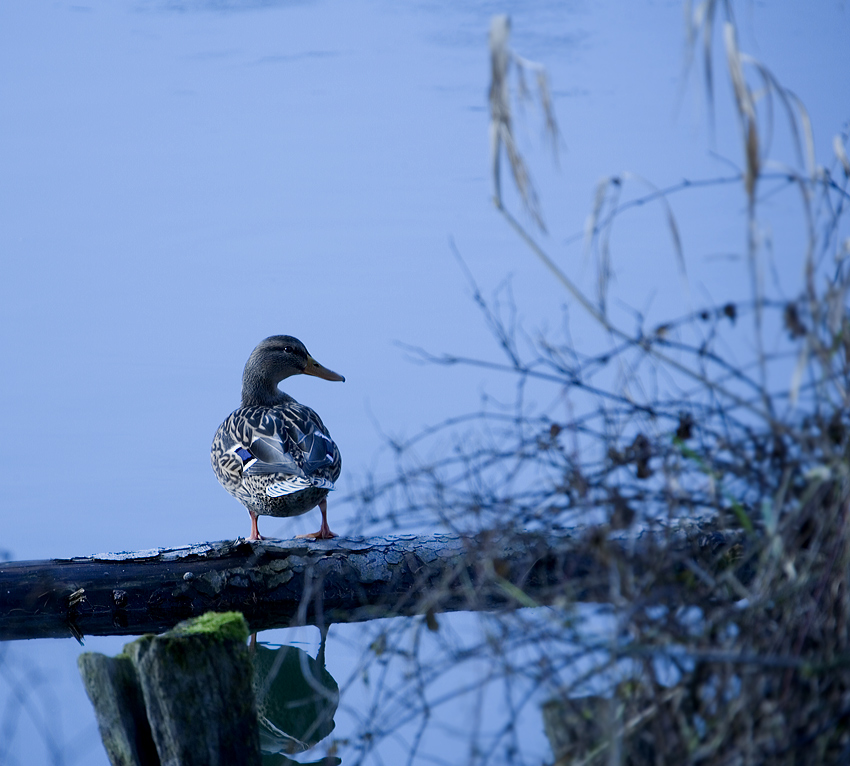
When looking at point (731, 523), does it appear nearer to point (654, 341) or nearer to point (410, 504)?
point (654, 341)

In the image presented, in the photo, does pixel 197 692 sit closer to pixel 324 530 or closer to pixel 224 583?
pixel 224 583

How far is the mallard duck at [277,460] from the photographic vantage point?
410 centimetres

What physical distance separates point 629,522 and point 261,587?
2243 mm

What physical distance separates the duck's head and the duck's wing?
0.37m

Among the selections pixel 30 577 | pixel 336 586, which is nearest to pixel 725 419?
pixel 336 586

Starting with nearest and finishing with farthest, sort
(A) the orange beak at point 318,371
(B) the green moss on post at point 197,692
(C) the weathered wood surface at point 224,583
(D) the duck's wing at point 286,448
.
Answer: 1. (B) the green moss on post at point 197,692
2. (C) the weathered wood surface at point 224,583
3. (D) the duck's wing at point 286,448
4. (A) the orange beak at point 318,371

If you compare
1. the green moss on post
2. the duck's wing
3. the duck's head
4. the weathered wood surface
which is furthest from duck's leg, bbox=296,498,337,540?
the green moss on post

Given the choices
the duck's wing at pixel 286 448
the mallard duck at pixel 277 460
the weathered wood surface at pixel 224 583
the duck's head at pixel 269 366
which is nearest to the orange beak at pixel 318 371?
the duck's head at pixel 269 366

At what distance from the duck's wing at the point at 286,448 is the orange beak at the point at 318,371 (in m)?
0.61

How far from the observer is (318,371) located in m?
5.25

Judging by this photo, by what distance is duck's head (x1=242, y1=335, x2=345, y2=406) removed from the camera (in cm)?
502

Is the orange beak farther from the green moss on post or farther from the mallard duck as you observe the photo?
the green moss on post

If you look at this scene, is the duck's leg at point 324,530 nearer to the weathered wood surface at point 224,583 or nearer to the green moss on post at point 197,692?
the weathered wood surface at point 224,583

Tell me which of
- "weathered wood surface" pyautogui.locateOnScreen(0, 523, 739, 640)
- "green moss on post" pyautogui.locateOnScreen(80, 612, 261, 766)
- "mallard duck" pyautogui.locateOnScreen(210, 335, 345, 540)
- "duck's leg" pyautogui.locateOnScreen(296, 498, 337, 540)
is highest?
"mallard duck" pyautogui.locateOnScreen(210, 335, 345, 540)
